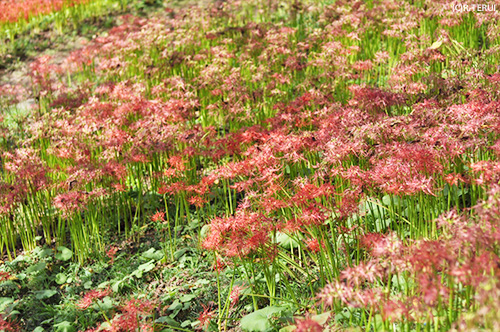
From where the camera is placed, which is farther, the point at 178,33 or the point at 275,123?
the point at 178,33

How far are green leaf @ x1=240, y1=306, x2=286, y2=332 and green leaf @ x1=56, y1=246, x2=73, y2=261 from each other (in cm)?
233

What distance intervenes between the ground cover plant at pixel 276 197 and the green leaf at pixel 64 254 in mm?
15

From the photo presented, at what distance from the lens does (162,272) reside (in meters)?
4.05

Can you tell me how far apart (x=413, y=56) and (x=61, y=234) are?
4.28m

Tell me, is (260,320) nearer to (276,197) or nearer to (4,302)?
(276,197)

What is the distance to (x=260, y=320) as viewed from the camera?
8.94 feet

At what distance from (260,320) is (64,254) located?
251 cm

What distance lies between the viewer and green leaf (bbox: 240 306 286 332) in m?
2.68

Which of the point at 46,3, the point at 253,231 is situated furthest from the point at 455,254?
the point at 46,3

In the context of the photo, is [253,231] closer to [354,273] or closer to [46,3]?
[354,273]

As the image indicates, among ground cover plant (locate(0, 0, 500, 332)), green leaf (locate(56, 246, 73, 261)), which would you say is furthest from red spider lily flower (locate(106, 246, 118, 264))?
green leaf (locate(56, 246, 73, 261))

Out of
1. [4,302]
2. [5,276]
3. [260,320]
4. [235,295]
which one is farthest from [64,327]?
[260,320]

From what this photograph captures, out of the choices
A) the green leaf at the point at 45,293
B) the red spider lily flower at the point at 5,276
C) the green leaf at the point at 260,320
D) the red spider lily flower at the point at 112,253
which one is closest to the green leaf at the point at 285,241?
the green leaf at the point at 260,320

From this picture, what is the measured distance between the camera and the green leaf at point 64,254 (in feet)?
14.3
